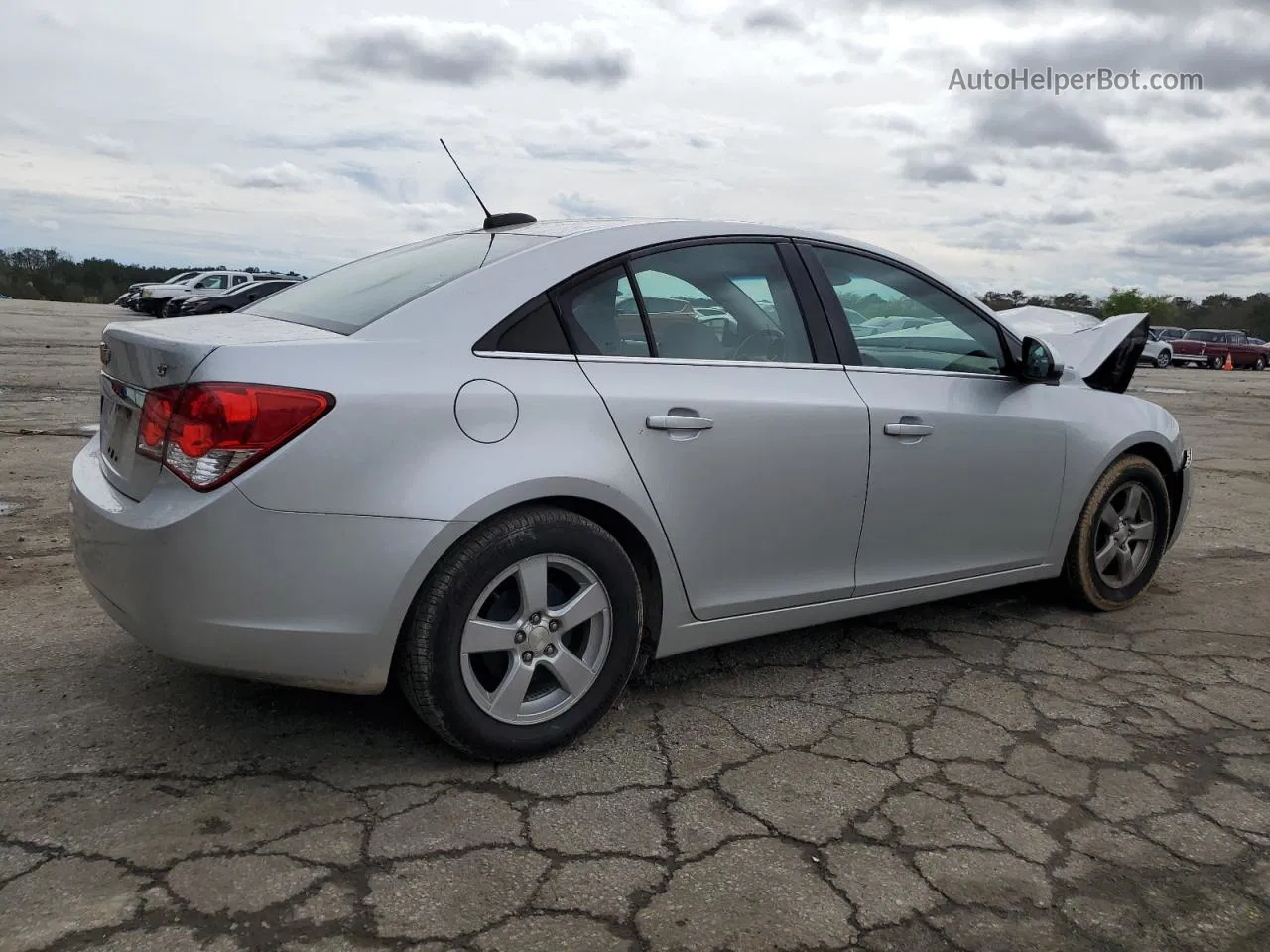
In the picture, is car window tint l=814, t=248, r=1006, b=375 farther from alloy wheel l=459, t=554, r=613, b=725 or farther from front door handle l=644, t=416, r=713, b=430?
alloy wheel l=459, t=554, r=613, b=725

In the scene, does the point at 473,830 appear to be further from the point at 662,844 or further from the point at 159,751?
the point at 159,751

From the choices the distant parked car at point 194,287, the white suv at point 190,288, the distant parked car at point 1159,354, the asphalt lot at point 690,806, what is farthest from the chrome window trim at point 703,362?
the distant parked car at point 1159,354

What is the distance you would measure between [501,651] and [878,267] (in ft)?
6.59

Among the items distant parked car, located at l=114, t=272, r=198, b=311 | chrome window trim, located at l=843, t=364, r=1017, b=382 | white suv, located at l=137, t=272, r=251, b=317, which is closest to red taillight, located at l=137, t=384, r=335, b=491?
chrome window trim, located at l=843, t=364, r=1017, b=382

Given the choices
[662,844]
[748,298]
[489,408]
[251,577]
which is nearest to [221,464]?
[251,577]

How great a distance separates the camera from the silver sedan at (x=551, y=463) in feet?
8.51

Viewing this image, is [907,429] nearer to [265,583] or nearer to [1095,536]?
[1095,536]

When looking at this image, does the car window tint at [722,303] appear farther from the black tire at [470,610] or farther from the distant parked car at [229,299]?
the distant parked car at [229,299]

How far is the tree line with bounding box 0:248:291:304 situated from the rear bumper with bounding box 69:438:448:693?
2501 inches

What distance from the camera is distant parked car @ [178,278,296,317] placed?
28609mm

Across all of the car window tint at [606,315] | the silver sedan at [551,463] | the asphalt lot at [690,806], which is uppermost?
the car window tint at [606,315]

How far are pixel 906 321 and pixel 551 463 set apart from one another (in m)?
1.71

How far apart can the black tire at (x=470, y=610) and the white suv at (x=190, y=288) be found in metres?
31.1

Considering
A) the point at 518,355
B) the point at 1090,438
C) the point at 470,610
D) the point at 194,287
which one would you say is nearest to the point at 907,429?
the point at 1090,438
